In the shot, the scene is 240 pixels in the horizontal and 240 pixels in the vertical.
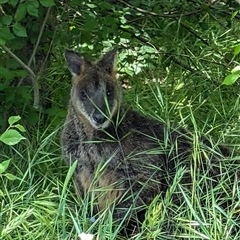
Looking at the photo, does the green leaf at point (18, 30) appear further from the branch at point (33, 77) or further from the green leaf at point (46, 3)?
the branch at point (33, 77)

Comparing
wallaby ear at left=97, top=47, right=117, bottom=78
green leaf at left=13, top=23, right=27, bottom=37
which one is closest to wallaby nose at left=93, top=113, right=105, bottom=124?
wallaby ear at left=97, top=47, right=117, bottom=78

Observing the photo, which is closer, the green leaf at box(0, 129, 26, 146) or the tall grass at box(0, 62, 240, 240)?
the green leaf at box(0, 129, 26, 146)

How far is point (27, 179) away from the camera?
215 inches

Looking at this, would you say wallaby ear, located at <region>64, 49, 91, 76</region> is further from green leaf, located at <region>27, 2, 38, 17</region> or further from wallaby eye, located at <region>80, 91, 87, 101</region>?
green leaf, located at <region>27, 2, 38, 17</region>

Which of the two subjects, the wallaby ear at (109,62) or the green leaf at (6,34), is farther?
the wallaby ear at (109,62)

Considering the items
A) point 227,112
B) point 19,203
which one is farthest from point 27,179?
point 227,112

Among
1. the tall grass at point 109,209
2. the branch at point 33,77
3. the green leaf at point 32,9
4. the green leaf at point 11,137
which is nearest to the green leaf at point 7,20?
the green leaf at point 32,9

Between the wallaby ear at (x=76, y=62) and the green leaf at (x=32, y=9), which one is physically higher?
the green leaf at (x=32, y=9)

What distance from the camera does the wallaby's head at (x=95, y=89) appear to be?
17.1ft

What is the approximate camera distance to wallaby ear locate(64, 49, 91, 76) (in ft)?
17.8


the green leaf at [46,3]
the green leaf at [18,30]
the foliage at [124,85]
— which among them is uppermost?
the green leaf at [46,3]

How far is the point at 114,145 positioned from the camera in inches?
207

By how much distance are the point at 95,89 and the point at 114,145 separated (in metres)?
0.42

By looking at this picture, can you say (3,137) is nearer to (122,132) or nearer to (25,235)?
(25,235)
